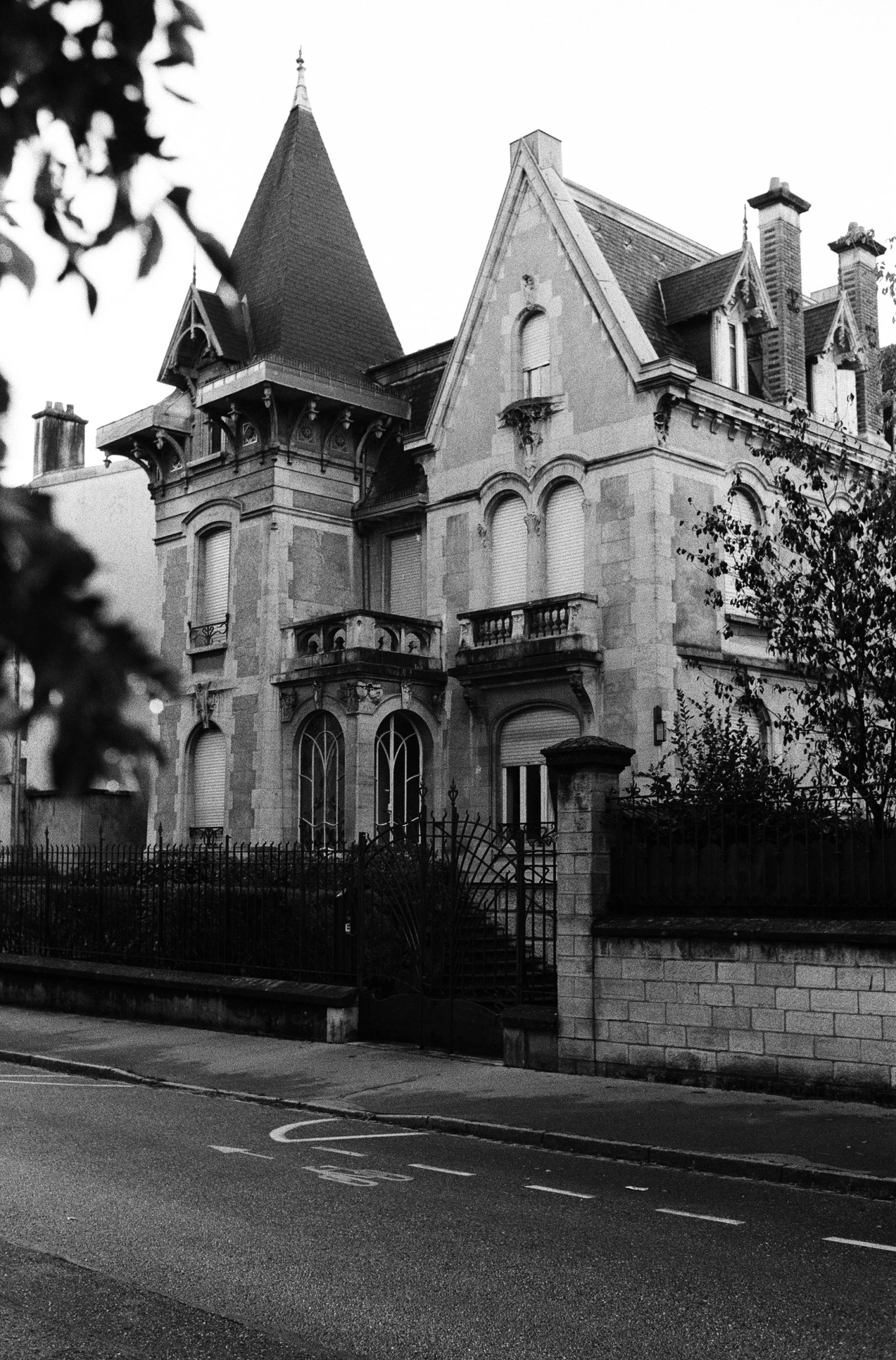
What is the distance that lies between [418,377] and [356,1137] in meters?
20.1

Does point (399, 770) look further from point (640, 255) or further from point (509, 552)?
point (640, 255)

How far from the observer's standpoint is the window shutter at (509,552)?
25.5 metres

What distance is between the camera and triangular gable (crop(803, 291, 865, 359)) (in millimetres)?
26484

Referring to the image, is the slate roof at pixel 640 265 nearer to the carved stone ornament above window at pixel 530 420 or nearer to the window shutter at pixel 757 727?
the carved stone ornament above window at pixel 530 420

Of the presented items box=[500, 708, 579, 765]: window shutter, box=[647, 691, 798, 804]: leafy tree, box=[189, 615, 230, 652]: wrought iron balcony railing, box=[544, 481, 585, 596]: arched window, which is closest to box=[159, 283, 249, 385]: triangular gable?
box=[189, 615, 230, 652]: wrought iron balcony railing

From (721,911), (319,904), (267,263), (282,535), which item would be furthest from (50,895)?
(267,263)

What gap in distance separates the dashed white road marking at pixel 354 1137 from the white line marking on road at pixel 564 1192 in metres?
2.28

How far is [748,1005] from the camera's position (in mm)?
12938

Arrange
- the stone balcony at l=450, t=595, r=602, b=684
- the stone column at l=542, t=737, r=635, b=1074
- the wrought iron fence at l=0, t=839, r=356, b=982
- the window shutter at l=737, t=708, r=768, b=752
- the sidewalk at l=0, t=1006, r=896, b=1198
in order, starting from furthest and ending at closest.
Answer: the window shutter at l=737, t=708, r=768, b=752 → the stone balcony at l=450, t=595, r=602, b=684 → the wrought iron fence at l=0, t=839, r=356, b=982 → the stone column at l=542, t=737, r=635, b=1074 → the sidewalk at l=0, t=1006, r=896, b=1198

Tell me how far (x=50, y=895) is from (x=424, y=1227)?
15369 mm

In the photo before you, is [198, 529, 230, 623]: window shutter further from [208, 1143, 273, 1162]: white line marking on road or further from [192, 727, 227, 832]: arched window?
[208, 1143, 273, 1162]: white line marking on road

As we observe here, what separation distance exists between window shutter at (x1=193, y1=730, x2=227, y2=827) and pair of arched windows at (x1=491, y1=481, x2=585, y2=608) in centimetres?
612

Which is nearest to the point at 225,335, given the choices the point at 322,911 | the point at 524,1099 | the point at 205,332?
the point at 205,332

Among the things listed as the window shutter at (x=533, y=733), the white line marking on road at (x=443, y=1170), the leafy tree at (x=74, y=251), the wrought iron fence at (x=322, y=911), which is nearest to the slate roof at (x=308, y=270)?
the window shutter at (x=533, y=733)
